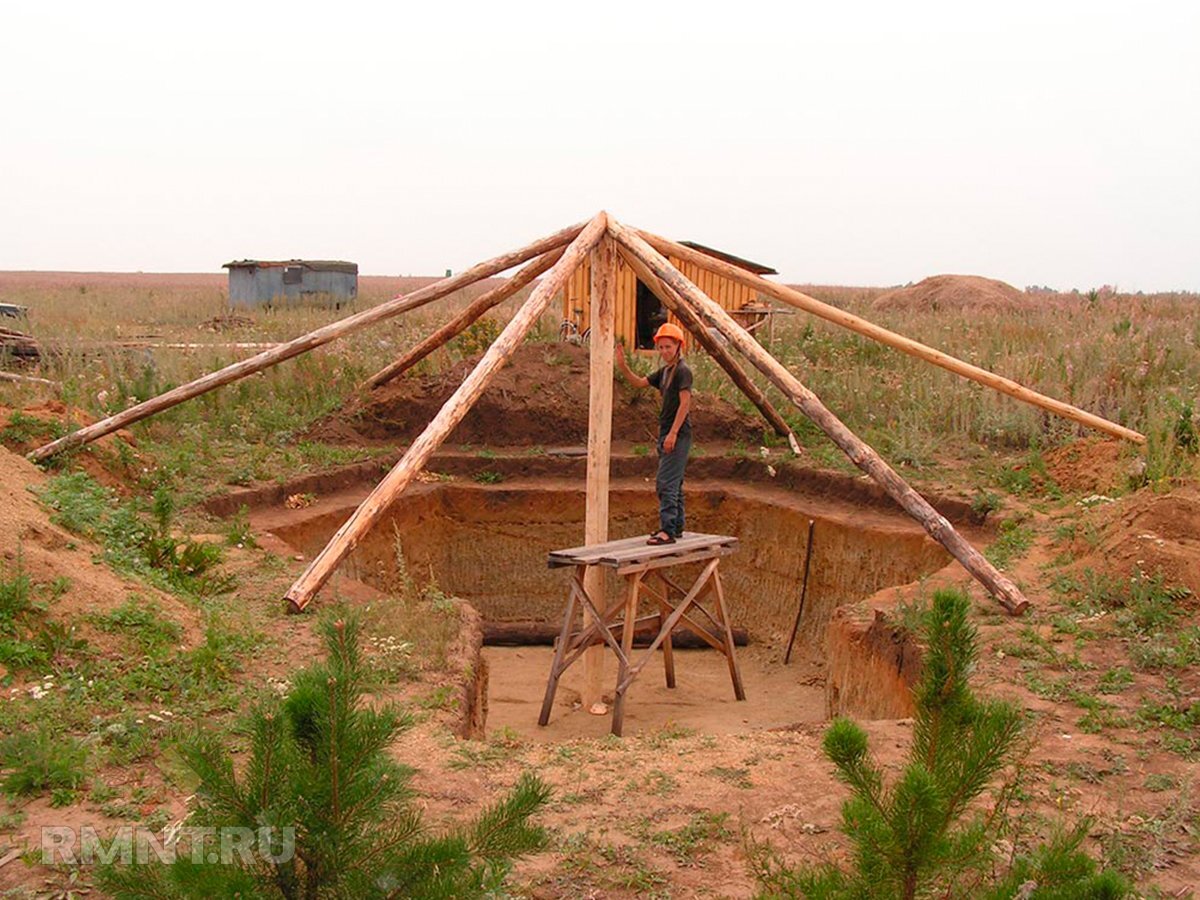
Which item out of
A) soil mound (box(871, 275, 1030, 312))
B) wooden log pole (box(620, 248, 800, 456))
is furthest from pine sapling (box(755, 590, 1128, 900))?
soil mound (box(871, 275, 1030, 312))

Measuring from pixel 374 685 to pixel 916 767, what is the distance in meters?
3.82

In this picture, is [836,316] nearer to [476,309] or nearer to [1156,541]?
[1156,541]

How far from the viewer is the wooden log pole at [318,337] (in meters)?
8.38

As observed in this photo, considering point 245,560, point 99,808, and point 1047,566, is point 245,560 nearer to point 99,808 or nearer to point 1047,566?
point 99,808

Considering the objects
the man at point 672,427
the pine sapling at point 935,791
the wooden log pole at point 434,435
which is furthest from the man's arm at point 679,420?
the pine sapling at point 935,791

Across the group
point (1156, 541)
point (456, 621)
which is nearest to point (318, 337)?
point (456, 621)

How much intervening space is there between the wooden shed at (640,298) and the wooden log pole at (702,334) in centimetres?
347

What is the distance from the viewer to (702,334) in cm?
880

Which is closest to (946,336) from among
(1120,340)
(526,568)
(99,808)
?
(1120,340)

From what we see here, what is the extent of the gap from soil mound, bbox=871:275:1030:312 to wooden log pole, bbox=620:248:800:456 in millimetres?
14470

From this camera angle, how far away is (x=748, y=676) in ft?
30.9

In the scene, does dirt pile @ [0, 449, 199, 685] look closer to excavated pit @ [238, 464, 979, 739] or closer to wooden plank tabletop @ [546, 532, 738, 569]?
wooden plank tabletop @ [546, 532, 738, 569]

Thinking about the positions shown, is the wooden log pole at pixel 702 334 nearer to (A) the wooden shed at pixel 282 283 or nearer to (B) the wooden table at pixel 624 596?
(B) the wooden table at pixel 624 596

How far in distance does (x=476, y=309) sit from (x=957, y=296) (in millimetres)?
19514
